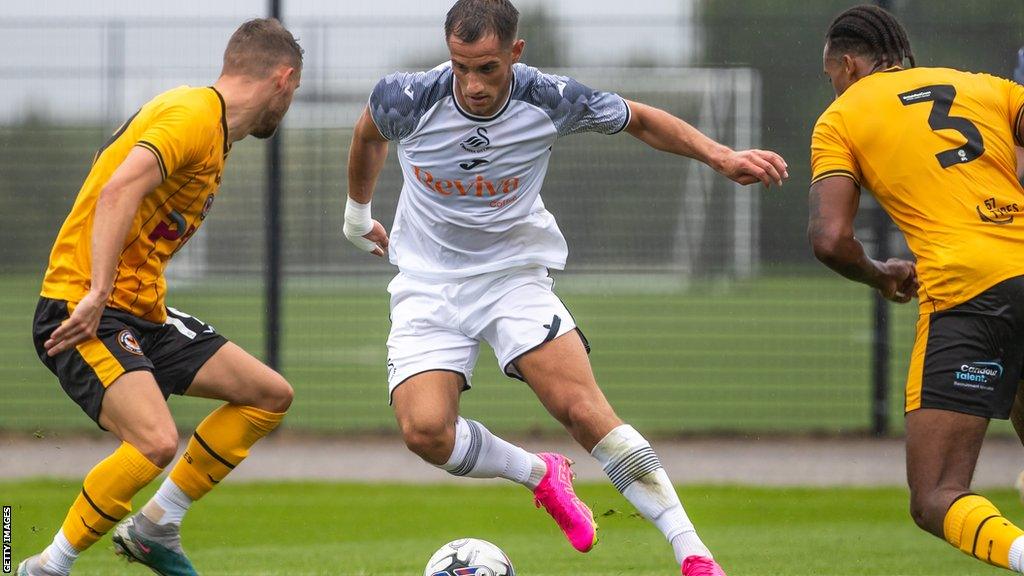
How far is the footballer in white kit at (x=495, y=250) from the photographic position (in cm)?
461

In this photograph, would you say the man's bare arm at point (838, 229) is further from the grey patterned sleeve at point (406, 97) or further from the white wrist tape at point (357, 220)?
the white wrist tape at point (357, 220)

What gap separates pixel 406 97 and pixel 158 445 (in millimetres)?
1557

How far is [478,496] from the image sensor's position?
8102mm

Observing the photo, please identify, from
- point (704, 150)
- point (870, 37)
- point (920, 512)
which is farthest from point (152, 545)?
point (870, 37)

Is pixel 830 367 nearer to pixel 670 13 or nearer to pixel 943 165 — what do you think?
pixel 670 13

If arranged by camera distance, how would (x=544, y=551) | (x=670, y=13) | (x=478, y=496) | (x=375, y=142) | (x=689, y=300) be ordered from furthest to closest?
(x=689, y=300) → (x=670, y=13) → (x=478, y=496) → (x=544, y=551) → (x=375, y=142)

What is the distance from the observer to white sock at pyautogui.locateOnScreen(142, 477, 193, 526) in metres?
4.91

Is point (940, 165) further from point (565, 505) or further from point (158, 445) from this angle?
point (158, 445)

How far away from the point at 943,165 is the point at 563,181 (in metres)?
5.36

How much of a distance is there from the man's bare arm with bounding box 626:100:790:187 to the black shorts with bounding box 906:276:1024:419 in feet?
2.58

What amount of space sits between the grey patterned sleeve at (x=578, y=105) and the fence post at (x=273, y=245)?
4.35 meters

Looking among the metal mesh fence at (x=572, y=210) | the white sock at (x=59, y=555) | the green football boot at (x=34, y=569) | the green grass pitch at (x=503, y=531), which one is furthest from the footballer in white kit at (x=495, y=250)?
the metal mesh fence at (x=572, y=210)

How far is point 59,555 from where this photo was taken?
4695 millimetres

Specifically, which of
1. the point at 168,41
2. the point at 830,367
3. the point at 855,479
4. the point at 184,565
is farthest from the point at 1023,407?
the point at 168,41
